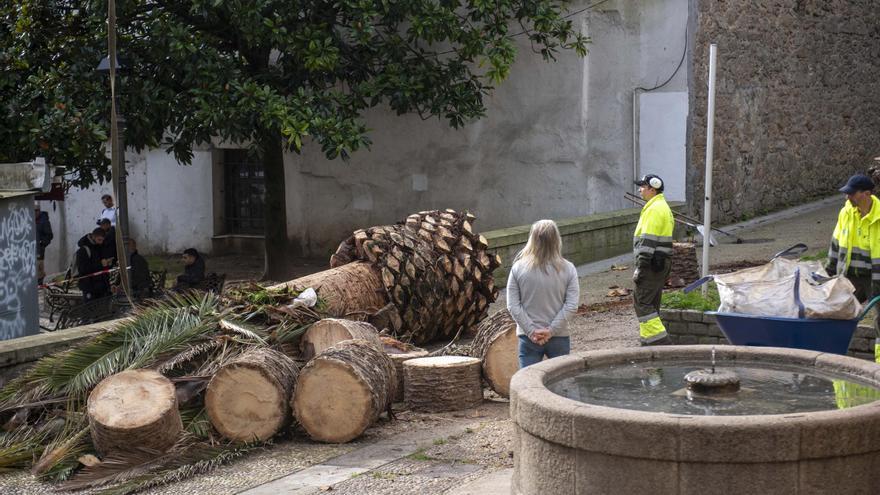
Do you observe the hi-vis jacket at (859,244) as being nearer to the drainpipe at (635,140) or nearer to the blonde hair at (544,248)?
the blonde hair at (544,248)

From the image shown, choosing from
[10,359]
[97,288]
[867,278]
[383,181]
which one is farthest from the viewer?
[383,181]

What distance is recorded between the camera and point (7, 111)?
55.4 feet

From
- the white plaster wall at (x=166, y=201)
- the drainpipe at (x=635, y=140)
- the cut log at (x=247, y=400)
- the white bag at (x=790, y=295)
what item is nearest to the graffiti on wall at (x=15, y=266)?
the cut log at (x=247, y=400)

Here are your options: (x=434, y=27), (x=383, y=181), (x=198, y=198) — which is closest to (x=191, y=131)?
(x=434, y=27)

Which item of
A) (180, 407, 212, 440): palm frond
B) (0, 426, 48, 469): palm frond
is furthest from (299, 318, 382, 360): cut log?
(0, 426, 48, 469): palm frond

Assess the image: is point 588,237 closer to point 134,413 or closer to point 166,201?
point 134,413

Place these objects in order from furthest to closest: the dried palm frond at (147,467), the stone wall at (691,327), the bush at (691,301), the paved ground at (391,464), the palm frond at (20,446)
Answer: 1. the bush at (691,301)
2. the stone wall at (691,327)
3. the palm frond at (20,446)
4. the dried palm frond at (147,467)
5. the paved ground at (391,464)

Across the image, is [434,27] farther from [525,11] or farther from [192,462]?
[192,462]

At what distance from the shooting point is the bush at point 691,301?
35.0ft

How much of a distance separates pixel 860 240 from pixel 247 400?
4.73 meters

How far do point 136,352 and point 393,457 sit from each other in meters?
2.50

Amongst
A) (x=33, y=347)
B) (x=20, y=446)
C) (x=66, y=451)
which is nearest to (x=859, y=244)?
(x=66, y=451)

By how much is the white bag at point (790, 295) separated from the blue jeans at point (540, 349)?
1.14m

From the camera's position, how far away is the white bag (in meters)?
7.84
